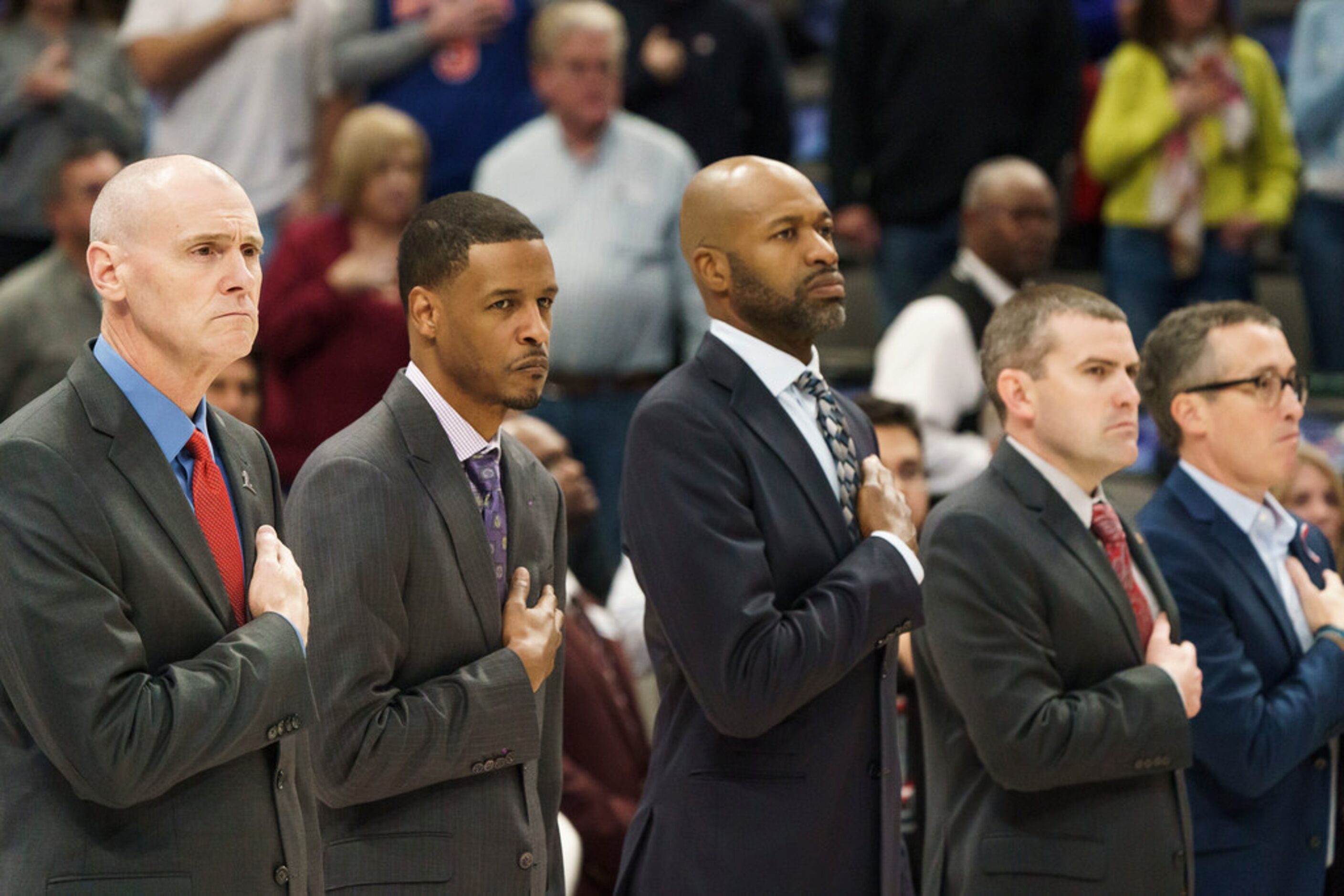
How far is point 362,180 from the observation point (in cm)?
552

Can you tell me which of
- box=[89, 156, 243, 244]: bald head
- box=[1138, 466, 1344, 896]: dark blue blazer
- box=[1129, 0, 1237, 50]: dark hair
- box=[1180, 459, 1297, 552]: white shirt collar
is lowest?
box=[1138, 466, 1344, 896]: dark blue blazer

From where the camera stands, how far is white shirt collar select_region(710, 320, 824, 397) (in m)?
3.01

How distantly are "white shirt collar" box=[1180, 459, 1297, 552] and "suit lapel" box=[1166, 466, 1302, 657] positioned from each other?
1 centimetres

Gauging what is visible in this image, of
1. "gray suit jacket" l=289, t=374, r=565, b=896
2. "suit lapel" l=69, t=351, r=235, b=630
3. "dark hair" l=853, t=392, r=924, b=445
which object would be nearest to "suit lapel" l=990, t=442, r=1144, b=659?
"gray suit jacket" l=289, t=374, r=565, b=896

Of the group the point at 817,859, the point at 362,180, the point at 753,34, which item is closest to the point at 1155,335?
the point at 817,859

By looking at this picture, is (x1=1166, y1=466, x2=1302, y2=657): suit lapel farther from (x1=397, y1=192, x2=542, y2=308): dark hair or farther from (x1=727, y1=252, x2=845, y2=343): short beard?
(x1=397, y1=192, x2=542, y2=308): dark hair

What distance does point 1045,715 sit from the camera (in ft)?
10.2

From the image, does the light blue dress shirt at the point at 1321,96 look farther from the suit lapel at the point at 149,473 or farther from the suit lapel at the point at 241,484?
the suit lapel at the point at 149,473

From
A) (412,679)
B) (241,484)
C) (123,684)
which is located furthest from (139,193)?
(412,679)

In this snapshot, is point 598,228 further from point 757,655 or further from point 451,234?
point 757,655

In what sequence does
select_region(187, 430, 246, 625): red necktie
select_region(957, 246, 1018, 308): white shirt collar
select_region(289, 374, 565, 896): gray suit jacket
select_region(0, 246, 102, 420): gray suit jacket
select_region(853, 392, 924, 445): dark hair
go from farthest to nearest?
select_region(957, 246, 1018, 308): white shirt collar
select_region(0, 246, 102, 420): gray suit jacket
select_region(853, 392, 924, 445): dark hair
select_region(289, 374, 565, 896): gray suit jacket
select_region(187, 430, 246, 625): red necktie

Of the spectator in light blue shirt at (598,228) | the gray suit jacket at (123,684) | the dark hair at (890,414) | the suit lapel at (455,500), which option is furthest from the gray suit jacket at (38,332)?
the gray suit jacket at (123,684)

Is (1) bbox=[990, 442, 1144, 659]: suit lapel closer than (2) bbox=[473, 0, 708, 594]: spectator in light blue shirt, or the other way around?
(1) bbox=[990, 442, 1144, 659]: suit lapel

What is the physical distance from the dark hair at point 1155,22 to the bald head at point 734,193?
394 centimetres
